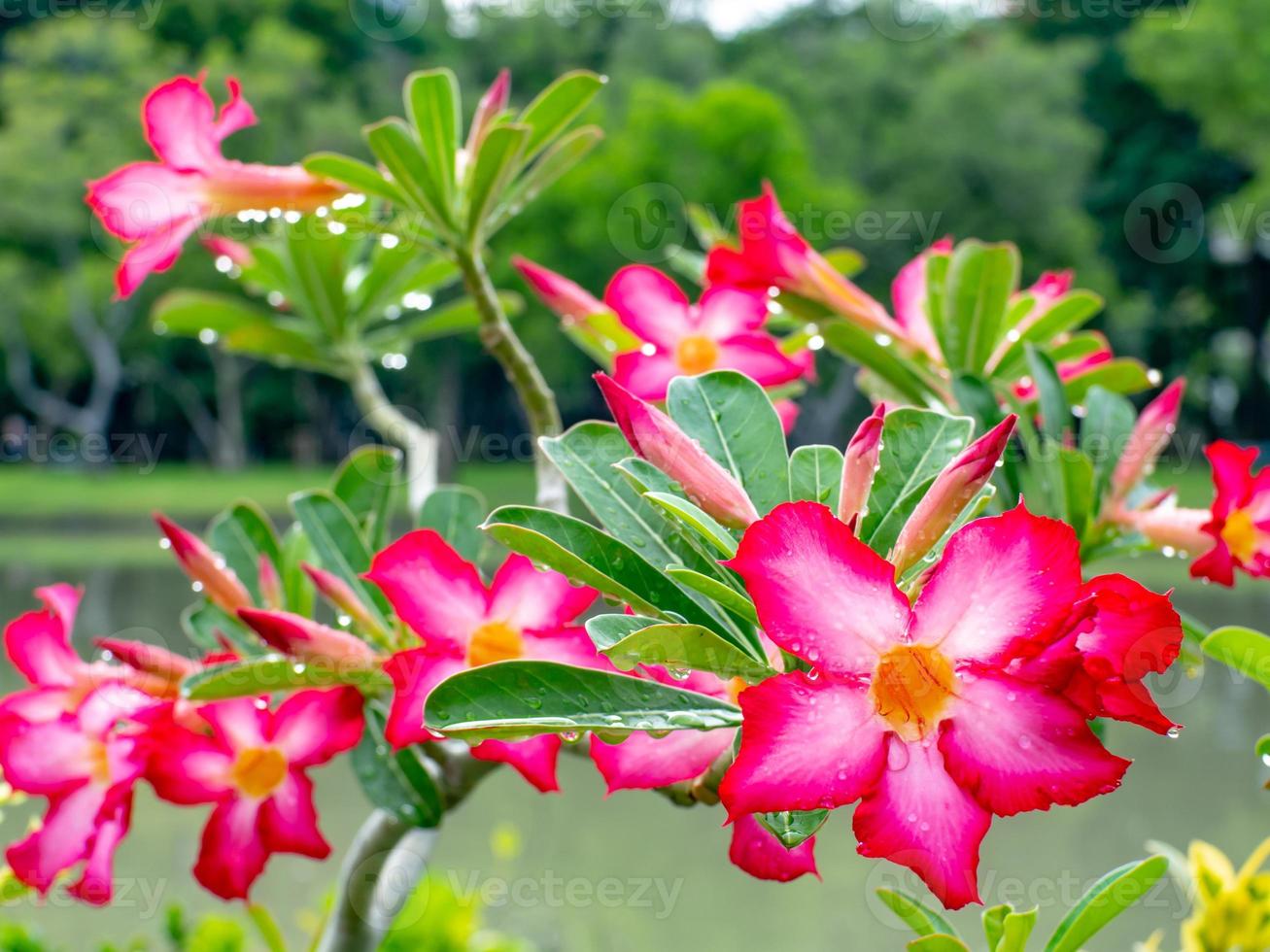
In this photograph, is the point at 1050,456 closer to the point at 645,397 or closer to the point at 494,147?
the point at 645,397

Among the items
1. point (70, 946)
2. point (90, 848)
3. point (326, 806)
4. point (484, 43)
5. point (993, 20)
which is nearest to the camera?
point (90, 848)

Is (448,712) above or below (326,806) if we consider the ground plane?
above

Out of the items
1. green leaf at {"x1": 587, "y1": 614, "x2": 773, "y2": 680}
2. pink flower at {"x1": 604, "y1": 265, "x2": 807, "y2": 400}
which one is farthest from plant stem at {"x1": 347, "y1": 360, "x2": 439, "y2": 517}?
green leaf at {"x1": 587, "y1": 614, "x2": 773, "y2": 680}

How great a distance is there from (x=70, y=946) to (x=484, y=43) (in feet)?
54.9

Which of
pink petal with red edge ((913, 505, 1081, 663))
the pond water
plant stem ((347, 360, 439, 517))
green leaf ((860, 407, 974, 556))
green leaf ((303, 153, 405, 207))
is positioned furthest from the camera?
the pond water

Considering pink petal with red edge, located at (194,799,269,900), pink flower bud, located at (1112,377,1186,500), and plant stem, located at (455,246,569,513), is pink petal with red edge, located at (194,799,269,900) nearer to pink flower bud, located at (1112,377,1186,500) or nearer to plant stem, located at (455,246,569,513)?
plant stem, located at (455,246,569,513)

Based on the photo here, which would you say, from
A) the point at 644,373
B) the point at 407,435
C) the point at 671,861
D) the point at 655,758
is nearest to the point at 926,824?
the point at 655,758

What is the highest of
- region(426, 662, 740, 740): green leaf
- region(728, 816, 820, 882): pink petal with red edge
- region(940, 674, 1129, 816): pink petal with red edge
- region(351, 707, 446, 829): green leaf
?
region(940, 674, 1129, 816): pink petal with red edge

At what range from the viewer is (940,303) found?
29.3 inches

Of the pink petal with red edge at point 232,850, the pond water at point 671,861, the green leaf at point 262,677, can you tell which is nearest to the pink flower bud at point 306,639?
the green leaf at point 262,677

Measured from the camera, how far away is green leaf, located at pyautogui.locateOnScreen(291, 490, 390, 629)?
27.6 inches

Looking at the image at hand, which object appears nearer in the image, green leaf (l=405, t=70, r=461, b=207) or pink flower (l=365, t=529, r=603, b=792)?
pink flower (l=365, t=529, r=603, b=792)

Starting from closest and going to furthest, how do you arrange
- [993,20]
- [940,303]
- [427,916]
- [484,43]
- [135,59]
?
[940,303] < [427,916] < [135,59] < [484,43] < [993,20]

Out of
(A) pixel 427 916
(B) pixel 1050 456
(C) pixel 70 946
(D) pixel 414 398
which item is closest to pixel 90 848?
(B) pixel 1050 456
